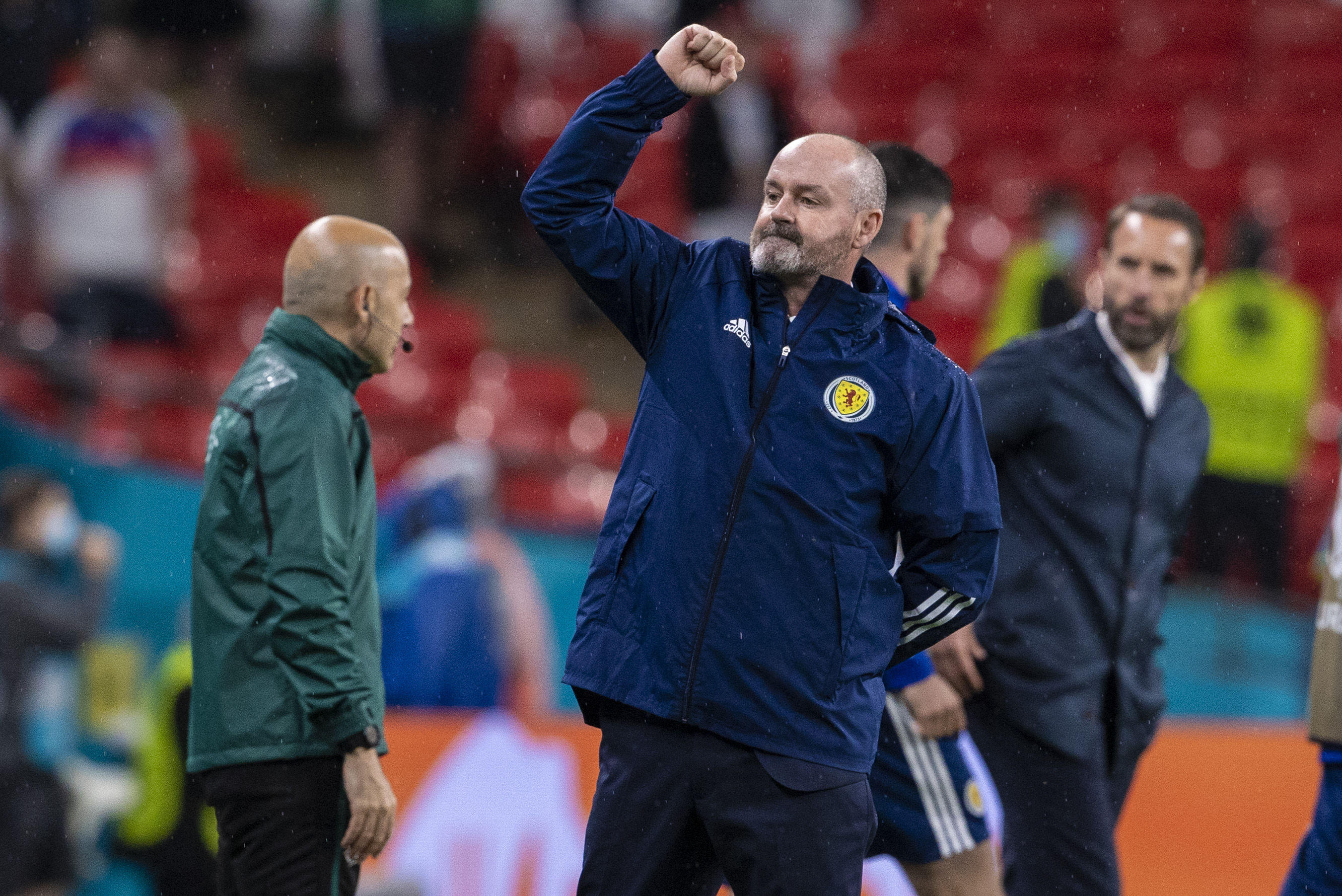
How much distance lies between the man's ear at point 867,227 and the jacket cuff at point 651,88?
42cm

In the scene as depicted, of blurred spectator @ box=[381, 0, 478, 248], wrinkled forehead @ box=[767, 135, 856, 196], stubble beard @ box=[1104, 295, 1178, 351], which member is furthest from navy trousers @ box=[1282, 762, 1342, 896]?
blurred spectator @ box=[381, 0, 478, 248]

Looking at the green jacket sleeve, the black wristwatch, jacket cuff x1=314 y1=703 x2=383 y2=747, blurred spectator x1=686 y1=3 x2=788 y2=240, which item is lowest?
the black wristwatch

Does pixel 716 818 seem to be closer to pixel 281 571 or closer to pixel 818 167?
pixel 281 571

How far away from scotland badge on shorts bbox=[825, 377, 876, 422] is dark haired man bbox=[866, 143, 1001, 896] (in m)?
0.71

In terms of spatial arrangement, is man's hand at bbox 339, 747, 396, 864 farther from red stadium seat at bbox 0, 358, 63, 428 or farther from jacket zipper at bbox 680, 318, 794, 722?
red stadium seat at bbox 0, 358, 63, 428

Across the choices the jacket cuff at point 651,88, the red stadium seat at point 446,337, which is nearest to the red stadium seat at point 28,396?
the red stadium seat at point 446,337

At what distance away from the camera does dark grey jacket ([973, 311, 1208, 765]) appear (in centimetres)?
402

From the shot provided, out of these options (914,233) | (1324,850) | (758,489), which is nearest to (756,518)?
(758,489)

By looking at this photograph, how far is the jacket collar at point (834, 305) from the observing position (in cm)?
319

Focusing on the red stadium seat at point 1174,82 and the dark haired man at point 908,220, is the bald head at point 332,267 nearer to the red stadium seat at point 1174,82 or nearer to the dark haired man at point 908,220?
the dark haired man at point 908,220

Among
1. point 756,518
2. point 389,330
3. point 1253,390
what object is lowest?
point 756,518

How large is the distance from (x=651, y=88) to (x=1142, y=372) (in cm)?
165

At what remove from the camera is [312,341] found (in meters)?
3.47

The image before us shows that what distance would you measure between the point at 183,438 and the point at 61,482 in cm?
114
